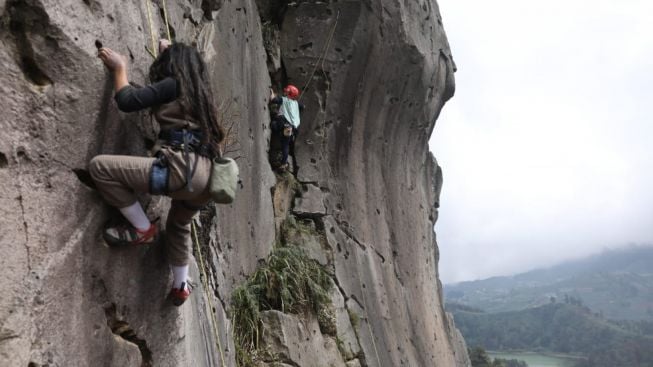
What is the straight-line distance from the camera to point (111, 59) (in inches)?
136

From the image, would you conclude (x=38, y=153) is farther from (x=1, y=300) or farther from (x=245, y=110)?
(x=245, y=110)

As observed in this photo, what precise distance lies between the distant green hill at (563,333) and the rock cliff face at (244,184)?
380 feet

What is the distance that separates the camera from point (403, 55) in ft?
35.1

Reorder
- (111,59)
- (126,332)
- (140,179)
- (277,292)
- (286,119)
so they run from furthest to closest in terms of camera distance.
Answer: (286,119) → (277,292) → (126,332) → (111,59) → (140,179)

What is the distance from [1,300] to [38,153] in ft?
2.79

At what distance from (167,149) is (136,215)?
490mm

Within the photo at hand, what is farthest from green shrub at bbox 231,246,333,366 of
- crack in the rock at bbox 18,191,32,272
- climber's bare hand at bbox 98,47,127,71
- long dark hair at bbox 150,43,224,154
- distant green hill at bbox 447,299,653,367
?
distant green hill at bbox 447,299,653,367

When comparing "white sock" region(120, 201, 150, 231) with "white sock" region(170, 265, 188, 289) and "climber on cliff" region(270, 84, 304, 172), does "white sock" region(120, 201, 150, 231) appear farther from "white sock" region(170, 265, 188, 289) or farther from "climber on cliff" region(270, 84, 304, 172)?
"climber on cliff" region(270, 84, 304, 172)

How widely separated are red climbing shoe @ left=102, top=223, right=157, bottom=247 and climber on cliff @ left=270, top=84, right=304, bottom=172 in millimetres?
5633

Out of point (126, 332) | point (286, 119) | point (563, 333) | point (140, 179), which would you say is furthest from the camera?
point (563, 333)

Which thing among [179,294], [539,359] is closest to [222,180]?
[179,294]

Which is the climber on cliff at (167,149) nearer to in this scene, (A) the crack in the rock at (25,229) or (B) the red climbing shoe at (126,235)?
(B) the red climbing shoe at (126,235)

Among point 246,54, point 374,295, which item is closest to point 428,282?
point 374,295

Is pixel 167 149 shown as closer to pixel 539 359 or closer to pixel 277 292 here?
pixel 277 292
